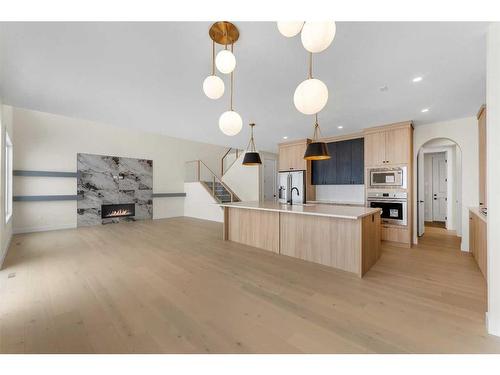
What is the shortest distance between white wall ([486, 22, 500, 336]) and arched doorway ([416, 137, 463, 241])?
157 inches

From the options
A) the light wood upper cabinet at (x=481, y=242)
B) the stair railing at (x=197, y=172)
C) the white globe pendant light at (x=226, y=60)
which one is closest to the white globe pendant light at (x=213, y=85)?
the white globe pendant light at (x=226, y=60)

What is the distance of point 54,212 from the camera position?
227 inches

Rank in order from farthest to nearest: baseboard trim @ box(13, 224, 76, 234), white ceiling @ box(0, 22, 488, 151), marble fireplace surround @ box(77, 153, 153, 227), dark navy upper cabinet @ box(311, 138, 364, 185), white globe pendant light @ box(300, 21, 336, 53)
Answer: marble fireplace surround @ box(77, 153, 153, 227) < dark navy upper cabinet @ box(311, 138, 364, 185) < baseboard trim @ box(13, 224, 76, 234) < white ceiling @ box(0, 22, 488, 151) < white globe pendant light @ box(300, 21, 336, 53)

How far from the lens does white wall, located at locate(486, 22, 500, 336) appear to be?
1.64m

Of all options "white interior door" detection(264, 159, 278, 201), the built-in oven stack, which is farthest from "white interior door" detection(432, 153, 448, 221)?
"white interior door" detection(264, 159, 278, 201)

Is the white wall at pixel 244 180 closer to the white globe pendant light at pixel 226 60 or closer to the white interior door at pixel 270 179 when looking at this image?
the white interior door at pixel 270 179

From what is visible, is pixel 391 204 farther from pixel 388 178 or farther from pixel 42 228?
pixel 42 228

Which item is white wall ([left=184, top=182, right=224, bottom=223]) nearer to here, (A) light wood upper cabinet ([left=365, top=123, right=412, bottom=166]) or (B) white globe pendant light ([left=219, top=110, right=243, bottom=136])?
(A) light wood upper cabinet ([left=365, top=123, right=412, bottom=166])

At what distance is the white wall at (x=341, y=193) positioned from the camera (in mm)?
5746

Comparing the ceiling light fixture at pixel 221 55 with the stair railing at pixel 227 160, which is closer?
the ceiling light fixture at pixel 221 55

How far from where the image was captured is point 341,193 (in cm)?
601

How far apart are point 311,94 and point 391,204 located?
13.6 ft

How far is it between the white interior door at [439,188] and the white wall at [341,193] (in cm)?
342
